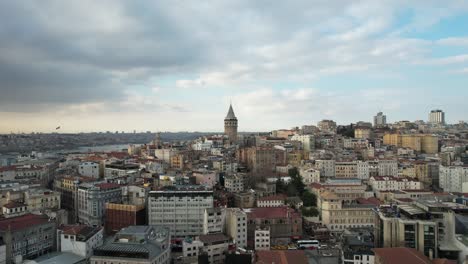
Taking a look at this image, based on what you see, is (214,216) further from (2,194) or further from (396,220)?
(2,194)

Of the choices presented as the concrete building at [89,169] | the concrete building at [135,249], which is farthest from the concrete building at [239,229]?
the concrete building at [89,169]

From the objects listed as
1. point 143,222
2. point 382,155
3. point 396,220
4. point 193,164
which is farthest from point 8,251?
point 382,155

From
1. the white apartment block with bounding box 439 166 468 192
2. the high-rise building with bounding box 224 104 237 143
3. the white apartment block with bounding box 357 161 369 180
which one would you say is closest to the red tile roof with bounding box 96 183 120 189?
the white apartment block with bounding box 357 161 369 180

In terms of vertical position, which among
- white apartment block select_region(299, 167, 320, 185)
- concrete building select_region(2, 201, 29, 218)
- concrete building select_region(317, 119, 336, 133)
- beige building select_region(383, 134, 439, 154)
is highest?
concrete building select_region(317, 119, 336, 133)

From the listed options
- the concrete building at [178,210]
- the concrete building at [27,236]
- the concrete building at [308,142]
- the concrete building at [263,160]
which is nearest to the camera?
the concrete building at [27,236]

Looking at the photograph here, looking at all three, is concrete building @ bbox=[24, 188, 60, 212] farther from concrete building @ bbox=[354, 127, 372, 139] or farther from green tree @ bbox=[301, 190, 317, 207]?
concrete building @ bbox=[354, 127, 372, 139]

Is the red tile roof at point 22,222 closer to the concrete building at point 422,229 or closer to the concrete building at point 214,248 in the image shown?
the concrete building at point 214,248

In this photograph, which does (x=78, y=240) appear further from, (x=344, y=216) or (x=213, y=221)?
(x=344, y=216)
